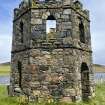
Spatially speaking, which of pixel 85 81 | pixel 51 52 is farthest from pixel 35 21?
pixel 85 81

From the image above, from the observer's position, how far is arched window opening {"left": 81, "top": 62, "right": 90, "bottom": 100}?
15.9 metres

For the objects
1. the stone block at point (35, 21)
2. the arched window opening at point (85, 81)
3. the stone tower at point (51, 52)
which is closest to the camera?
the stone tower at point (51, 52)

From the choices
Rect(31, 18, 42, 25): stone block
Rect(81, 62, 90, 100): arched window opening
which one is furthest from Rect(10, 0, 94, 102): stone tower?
Rect(81, 62, 90, 100): arched window opening

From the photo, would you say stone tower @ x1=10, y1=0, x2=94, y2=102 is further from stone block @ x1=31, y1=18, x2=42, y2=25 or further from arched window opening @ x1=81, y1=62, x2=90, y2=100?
arched window opening @ x1=81, y1=62, x2=90, y2=100

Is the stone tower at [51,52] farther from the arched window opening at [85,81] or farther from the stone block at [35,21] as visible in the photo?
the arched window opening at [85,81]

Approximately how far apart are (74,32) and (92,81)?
3.43 metres

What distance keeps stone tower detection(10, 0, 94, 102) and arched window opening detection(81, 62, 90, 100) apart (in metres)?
0.27

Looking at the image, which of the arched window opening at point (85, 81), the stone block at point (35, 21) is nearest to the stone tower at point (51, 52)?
the stone block at point (35, 21)

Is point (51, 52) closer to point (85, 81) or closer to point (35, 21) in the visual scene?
point (35, 21)

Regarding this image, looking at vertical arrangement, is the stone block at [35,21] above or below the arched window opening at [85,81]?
above

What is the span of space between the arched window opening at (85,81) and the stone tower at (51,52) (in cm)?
27

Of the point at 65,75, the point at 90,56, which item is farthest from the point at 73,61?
the point at 90,56

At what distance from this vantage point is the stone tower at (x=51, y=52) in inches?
561

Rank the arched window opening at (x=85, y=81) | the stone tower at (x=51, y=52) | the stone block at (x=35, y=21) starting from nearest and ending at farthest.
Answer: the stone tower at (x=51, y=52)
the stone block at (x=35, y=21)
the arched window opening at (x=85, y=81)
